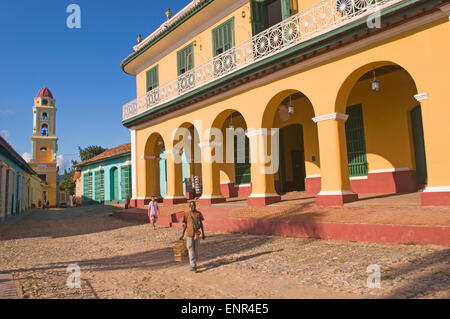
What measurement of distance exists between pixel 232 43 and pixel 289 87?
13.2ft

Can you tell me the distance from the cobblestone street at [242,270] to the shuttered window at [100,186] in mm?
21073

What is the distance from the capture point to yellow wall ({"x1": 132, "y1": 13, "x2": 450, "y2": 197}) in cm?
750

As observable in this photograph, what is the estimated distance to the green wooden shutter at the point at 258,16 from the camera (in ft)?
38.8

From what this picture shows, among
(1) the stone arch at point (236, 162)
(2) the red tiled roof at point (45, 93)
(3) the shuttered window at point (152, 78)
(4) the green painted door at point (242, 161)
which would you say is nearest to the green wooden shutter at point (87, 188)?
(2) the red tiled roof at point (45, 93)

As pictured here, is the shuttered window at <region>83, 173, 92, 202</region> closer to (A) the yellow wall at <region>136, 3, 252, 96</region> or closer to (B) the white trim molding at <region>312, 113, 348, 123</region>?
(A) the yellow wall at <region>136, 3, 252, 96</region>

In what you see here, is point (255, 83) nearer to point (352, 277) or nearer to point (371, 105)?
point (371, 105)

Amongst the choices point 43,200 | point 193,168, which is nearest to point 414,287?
point 193,168

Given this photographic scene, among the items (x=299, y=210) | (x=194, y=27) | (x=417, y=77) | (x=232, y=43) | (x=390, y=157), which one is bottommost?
(x=299, y=210)

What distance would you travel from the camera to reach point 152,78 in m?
18.2

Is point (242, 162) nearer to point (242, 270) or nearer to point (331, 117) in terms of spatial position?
point (331, 117)

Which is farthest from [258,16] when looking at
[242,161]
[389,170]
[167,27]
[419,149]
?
[419,149]

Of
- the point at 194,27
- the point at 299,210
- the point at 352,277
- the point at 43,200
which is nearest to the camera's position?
the point at 352,277

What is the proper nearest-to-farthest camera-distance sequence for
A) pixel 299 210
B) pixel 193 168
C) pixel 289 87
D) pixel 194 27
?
pixel 299 210, pixel 289 87, pixel 194 27, pixel 193 168

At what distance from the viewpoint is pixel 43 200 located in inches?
1775
